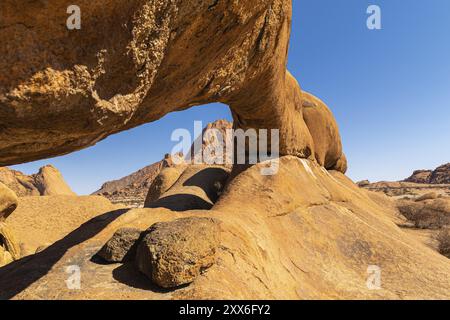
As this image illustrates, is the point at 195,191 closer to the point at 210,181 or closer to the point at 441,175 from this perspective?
the point at 210,181

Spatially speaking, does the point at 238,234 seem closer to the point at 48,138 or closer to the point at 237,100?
the point at 48,138

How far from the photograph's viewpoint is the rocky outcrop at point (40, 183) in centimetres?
2856

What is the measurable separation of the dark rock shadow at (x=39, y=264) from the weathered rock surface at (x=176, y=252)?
118cm

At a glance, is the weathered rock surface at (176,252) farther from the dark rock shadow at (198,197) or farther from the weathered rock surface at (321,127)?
the weathered rock surface at (321,127)

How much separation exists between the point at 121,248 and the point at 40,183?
33.3 metres

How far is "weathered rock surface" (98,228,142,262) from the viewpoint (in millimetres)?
3219

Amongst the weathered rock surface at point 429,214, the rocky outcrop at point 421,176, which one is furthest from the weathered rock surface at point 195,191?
the rocky outcrop at point 421,176

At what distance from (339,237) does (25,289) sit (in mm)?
4912

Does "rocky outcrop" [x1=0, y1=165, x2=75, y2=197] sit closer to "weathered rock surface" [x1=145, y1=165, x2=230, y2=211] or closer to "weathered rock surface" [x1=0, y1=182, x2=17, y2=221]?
"weathered rock surface" [x1=0, y1=182, x2=17, y2=221]

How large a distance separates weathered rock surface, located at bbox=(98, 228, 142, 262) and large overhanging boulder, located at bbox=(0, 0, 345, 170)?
3.72 feet

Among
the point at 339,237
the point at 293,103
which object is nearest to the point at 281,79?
the point at 293,103

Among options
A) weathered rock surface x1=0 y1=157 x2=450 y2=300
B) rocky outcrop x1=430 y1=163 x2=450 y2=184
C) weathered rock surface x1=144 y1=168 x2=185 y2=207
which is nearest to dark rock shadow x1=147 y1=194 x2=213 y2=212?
weathered rock surface x1=0 y1=157 x2=450 y2=300
